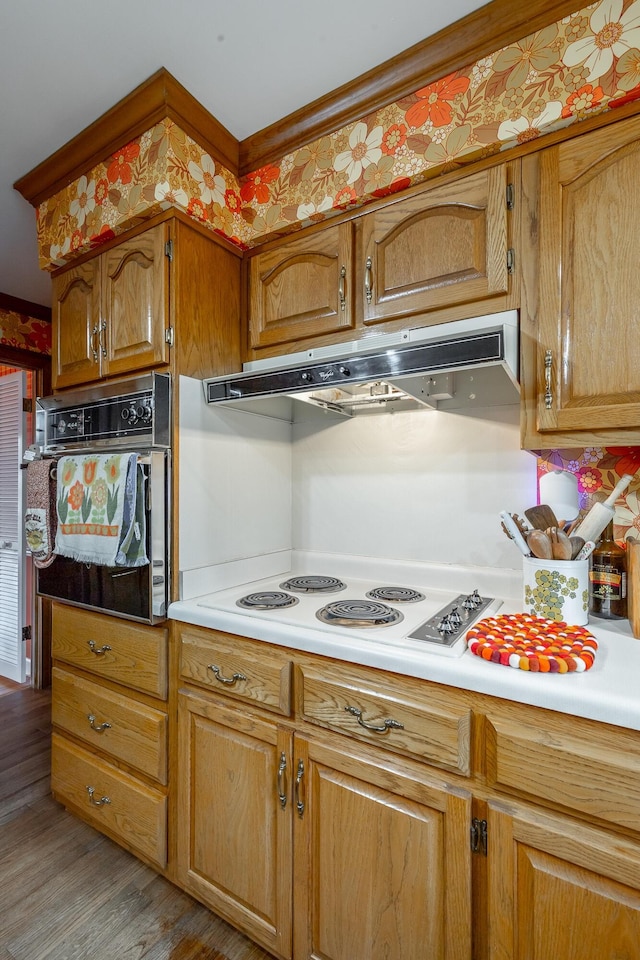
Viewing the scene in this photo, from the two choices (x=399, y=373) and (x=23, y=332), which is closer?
(x=399, y=373)

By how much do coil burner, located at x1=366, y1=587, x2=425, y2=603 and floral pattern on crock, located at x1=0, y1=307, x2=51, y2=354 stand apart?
286 cm

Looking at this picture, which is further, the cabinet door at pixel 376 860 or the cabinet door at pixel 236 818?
the cabinet door at pixel 236 818

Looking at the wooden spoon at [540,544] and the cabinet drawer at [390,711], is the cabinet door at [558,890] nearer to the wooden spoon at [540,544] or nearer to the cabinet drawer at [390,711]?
the cabinet drawer at [390,711]

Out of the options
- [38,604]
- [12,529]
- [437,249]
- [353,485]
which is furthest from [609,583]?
[12,529]

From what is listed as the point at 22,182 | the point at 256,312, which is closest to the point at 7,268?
the point at 22,182

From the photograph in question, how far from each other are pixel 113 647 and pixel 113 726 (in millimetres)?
275

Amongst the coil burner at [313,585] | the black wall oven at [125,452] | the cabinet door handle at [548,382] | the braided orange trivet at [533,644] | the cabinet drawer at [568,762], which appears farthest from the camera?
the coil burner at [313,585]

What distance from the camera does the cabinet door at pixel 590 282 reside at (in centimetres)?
106

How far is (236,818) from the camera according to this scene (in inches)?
50.9

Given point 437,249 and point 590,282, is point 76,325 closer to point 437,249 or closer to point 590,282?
point 437,249

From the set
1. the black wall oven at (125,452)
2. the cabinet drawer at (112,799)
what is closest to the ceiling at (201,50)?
the black wall oven at (125,452)

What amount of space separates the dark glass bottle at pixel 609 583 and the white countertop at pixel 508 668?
0.04 meters

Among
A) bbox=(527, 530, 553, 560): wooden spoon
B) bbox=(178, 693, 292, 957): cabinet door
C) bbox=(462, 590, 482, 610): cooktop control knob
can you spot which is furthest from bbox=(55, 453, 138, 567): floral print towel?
bbox=(527, 530, 553, 560): wooden spoon

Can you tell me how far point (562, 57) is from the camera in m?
1.11
